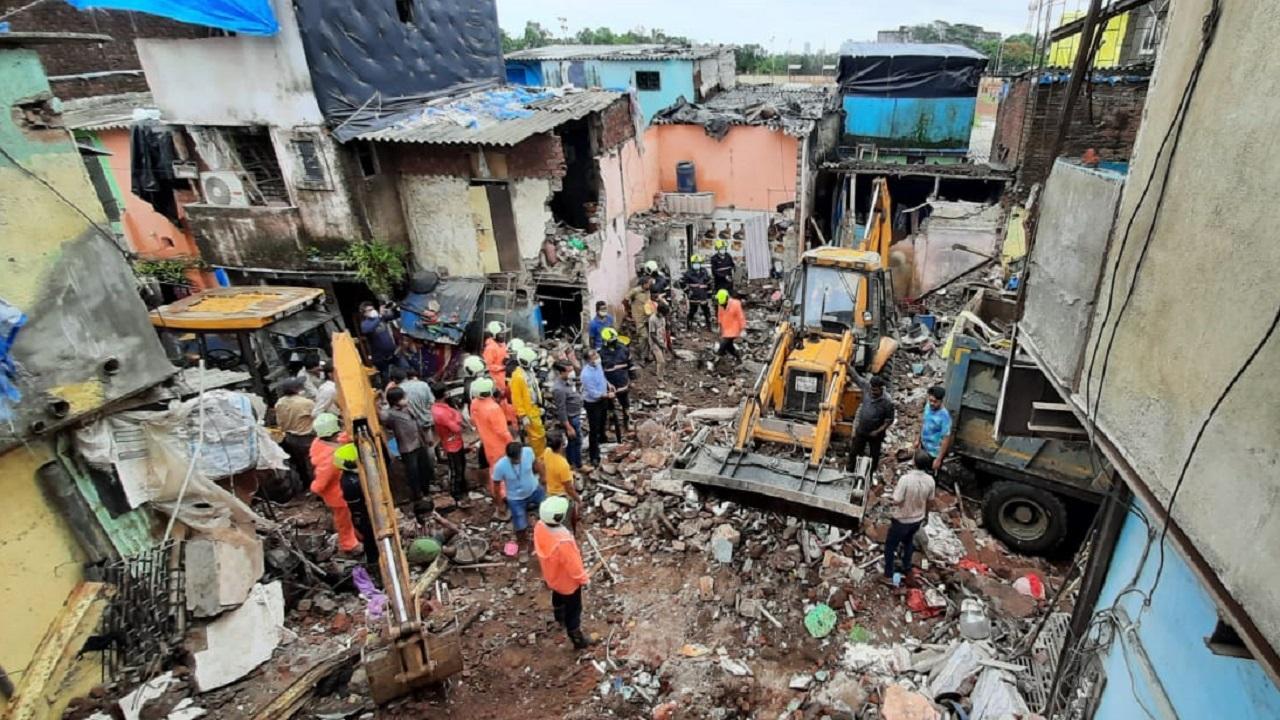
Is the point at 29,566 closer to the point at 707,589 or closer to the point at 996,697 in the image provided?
the point at 707,589

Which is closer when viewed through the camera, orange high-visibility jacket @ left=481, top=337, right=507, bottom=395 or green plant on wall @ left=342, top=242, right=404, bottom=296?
orange high-visibility jacket @ left=481, top=337, right=507, bottom=395

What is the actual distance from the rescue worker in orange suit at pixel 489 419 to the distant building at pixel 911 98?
1694 centimetres

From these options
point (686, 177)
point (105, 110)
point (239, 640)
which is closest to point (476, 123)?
point (686, 177)

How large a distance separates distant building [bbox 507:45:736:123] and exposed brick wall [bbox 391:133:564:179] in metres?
9.90

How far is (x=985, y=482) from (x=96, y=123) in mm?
18158

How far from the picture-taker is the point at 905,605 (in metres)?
6.30

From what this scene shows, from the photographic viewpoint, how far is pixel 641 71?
21.7 meters

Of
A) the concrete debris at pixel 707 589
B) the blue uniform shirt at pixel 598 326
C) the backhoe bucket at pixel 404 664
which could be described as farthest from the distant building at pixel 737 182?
the backhoe bucket at pixel 404 664

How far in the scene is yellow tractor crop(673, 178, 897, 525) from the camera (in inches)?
244

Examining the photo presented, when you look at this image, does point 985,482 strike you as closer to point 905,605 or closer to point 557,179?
point 905,605

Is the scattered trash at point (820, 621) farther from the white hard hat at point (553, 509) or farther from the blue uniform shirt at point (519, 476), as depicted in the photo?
the blue uniform shirt at point (519, 476)

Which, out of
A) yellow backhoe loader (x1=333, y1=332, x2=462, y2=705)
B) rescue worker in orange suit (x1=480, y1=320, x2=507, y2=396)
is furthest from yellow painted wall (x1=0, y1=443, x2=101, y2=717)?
rescue worker in orange suit (x1=480, y1=320, x2=507, y2=396)

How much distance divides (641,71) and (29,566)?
2099 cm

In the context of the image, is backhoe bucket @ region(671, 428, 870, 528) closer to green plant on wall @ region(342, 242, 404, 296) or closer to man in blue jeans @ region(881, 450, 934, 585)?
man in blue jeans @ region(881, 450, 934, 585)
